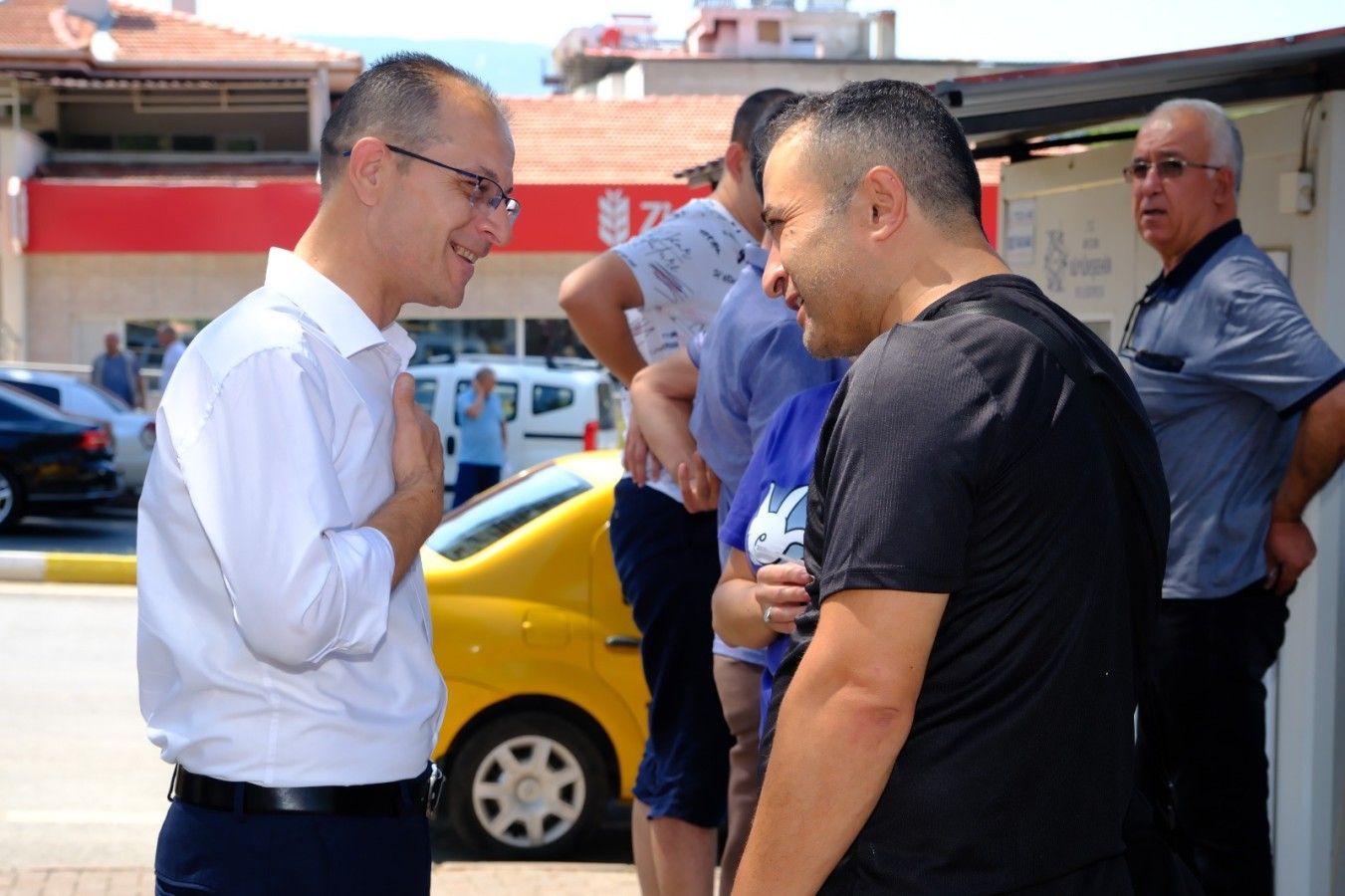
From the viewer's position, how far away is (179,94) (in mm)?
31750

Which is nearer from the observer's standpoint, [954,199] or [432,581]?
[954,199]

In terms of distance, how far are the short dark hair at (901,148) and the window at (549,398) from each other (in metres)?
16.8

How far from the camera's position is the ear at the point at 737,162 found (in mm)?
4062

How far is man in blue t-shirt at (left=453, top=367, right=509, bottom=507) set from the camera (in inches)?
617

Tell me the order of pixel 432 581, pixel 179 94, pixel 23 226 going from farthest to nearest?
1. pixel 179 94
2. pixel 23 226
3. pixel 432 581

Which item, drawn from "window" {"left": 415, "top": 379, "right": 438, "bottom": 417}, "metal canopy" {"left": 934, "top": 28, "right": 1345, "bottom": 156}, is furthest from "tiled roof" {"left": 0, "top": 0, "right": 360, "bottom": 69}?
"metal canopy" {"left": 934, "top": 28, "right": 1345, "bottom": 156}

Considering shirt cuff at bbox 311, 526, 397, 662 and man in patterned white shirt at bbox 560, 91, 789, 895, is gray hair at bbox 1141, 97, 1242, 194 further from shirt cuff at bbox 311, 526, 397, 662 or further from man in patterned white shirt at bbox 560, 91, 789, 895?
shirt cuff at bbox 311, 526, 397, 662

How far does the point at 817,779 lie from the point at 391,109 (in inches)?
51.6

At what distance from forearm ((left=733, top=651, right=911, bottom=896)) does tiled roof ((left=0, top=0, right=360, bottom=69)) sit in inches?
1214

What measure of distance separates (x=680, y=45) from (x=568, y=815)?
2528 inches

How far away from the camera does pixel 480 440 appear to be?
1572 cm

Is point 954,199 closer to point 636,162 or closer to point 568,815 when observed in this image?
point 568,815

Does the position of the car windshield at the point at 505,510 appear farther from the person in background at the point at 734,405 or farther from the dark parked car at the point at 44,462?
the dark parked car at the point at 44,462

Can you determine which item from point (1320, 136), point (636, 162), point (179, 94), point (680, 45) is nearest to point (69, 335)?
point (179, 94)
